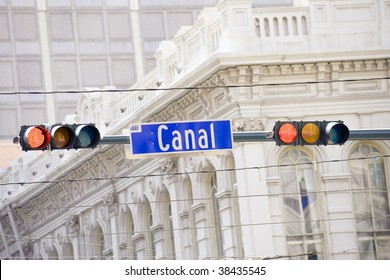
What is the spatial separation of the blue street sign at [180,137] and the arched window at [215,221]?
1553cm

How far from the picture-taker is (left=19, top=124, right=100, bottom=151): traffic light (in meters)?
25.5

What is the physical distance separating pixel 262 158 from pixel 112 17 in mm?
40439

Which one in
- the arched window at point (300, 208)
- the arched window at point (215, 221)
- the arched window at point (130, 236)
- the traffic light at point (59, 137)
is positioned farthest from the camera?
the arched window at point (130, 236)

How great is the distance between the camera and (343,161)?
4094 centimetres

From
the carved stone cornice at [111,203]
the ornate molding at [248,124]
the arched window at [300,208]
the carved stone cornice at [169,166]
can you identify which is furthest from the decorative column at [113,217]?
the ornate molding at [248,124]

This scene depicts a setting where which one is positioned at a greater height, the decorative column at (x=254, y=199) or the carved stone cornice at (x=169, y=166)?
the carved stone cornice at (x=169, y=166)

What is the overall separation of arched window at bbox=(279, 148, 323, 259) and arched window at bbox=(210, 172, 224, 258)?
2.66 metres

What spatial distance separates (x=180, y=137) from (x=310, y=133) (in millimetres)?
2254

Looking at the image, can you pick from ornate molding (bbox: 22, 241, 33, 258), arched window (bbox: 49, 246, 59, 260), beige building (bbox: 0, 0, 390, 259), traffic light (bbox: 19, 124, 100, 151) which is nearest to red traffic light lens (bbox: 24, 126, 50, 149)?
traffic light (bbox: 19, 124, 100, 151)

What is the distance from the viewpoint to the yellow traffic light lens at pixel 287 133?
1037 inches

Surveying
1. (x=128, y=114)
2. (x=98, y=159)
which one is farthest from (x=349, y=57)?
(x=98, y=159)

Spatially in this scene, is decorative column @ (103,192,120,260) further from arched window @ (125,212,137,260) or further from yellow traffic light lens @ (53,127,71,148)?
yellow traffic light lens @ (53,127,71,148)

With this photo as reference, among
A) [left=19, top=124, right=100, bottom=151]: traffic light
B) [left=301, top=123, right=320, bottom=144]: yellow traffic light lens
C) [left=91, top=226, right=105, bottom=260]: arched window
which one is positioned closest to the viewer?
[left=19, top=124, right=100, bottom=151]: traffic light

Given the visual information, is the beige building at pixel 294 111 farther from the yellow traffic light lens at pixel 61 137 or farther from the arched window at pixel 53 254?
the arched window at pixel 53 254
